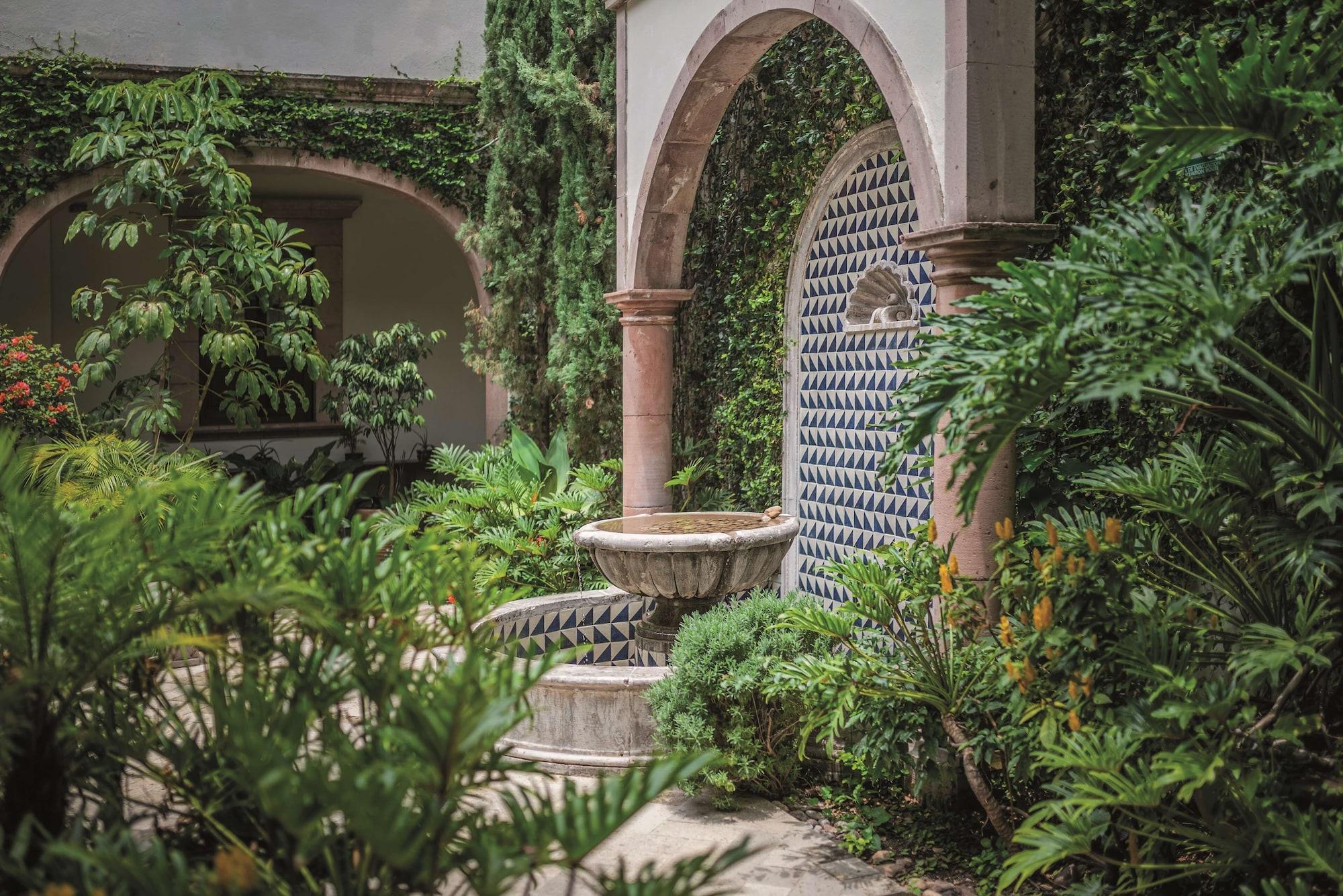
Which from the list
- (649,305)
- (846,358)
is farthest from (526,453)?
(846,358)

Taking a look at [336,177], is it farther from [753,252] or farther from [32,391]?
[753,252]

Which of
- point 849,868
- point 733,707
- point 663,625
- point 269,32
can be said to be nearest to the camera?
point 849,868

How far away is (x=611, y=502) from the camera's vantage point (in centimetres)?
871

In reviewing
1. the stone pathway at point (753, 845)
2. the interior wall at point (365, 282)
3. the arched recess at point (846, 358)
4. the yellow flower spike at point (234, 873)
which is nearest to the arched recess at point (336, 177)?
the interior wall at point (365, 282)

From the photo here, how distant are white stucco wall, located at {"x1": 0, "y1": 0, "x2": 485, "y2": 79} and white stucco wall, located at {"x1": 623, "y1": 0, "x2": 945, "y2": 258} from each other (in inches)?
158

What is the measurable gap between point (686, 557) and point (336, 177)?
22.6 ft

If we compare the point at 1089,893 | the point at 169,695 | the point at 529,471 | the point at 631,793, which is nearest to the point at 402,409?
the point at 529,471

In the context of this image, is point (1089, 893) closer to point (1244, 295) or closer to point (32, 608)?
point (1244, 295)

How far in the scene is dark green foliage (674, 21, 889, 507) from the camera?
23.1 ft

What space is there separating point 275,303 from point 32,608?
10.7 meters

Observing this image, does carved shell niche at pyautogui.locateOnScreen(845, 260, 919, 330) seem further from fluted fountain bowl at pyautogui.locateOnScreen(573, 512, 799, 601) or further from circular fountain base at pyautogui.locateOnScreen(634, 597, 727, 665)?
circular fountain base at pyautogui.locateOnScreen(634, 597, 727, 665)

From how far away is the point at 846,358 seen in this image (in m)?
6.91

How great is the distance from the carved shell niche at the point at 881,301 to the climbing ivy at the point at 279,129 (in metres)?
5.25

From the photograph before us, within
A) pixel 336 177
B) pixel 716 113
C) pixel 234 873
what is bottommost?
pixel 234 873
